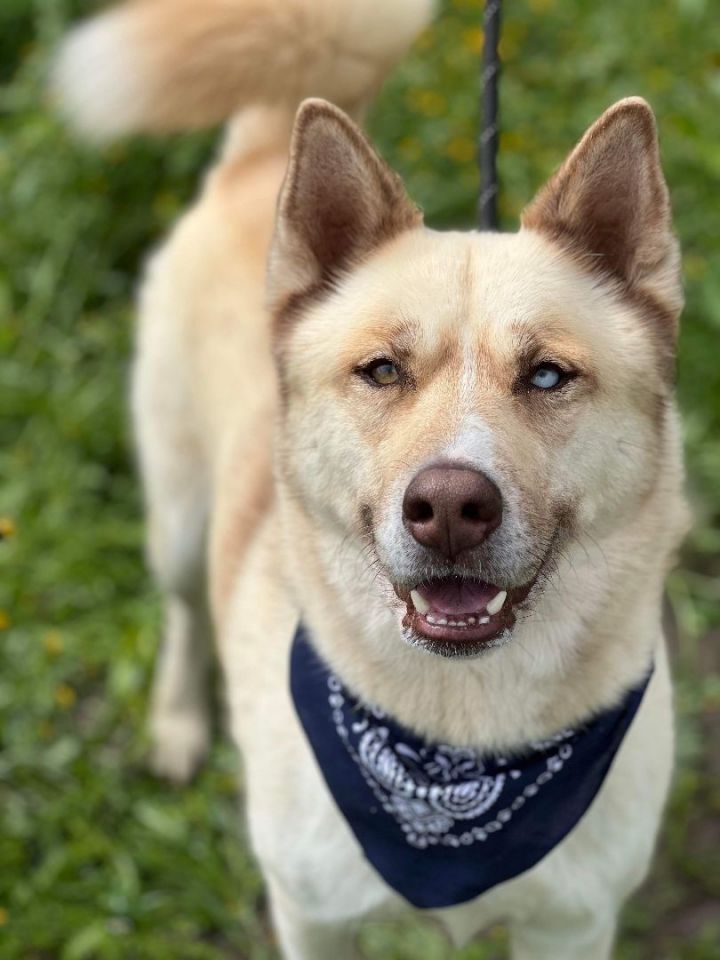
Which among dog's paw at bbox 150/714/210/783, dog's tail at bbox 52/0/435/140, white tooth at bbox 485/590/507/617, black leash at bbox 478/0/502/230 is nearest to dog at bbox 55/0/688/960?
white tooth at bbox 485/590/507/617

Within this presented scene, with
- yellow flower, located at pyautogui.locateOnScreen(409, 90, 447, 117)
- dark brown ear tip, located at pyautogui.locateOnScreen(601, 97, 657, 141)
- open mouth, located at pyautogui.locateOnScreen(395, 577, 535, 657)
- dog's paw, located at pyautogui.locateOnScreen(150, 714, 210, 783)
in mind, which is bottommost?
dog's paw, located at pyautogui.locateOnScreen(150, 714, 210, 783)

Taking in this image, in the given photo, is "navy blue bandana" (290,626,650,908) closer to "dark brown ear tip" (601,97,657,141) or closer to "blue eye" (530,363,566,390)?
"blue eye" (530,363,566,390)

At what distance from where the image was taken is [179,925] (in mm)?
3334

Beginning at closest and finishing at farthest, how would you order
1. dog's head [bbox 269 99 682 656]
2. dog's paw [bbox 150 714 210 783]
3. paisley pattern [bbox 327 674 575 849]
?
dog's head [bbox 269 99 682 656], paisley pattern [bbox 327 674 575 849], dog's paw [bbox 150 714 210 783]

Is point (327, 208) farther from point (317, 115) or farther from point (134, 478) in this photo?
point (134, 478)

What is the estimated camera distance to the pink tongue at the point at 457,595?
2.05 meters

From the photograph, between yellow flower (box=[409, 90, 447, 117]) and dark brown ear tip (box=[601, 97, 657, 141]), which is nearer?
dark brown ear tip (box=[601, 97, 657, 141])

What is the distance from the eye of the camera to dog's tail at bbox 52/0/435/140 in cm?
310

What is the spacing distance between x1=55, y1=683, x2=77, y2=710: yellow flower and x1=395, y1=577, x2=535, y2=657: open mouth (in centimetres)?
207

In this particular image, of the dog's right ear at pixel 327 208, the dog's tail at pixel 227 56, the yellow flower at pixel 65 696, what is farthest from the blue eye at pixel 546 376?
the yellow flower at pixel 65 696

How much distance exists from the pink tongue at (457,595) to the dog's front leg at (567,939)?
81 cm

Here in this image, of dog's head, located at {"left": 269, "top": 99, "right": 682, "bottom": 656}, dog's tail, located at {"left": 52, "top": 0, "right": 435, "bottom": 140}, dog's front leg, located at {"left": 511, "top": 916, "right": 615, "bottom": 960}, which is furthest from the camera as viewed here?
dog's tail, located at {"left": 52, "top": 0, "right": 435, "bottom": 140}

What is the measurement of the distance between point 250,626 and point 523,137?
3039mm

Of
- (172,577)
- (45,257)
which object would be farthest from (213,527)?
(45,257)
